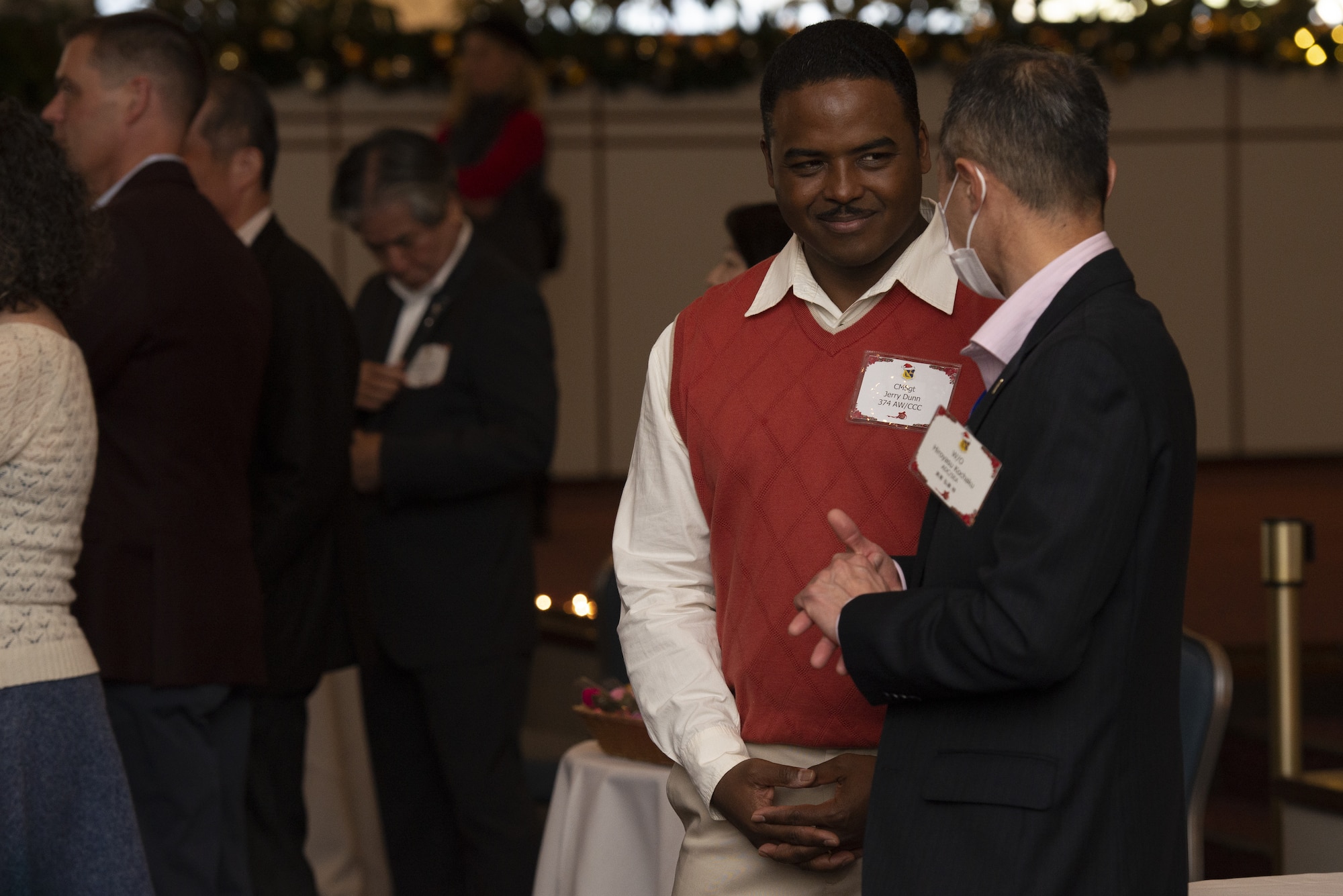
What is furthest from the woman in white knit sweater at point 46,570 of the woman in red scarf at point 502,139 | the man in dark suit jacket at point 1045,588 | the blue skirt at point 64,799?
the woman in red scarf at point 502,139

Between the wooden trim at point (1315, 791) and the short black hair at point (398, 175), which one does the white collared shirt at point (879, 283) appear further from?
the wooden trim at point (1315, 791)

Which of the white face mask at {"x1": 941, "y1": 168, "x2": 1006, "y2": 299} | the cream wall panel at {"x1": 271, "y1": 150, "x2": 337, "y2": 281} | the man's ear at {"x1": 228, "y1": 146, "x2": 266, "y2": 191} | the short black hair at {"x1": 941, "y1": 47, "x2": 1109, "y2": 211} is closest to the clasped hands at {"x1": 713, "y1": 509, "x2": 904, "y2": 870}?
the white face mask at {"x1": 941, "y1": 168, "x2": 1006, "y2": 299}

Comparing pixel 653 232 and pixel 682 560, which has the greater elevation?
pixel 653 232

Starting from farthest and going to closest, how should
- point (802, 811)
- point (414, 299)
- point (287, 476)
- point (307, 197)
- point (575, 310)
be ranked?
1. point (575, 310)
2. point (307, 197)
3. point (414, 299)
4. point (287, 476)
5. point (802, 811)

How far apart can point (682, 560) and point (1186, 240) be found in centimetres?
663

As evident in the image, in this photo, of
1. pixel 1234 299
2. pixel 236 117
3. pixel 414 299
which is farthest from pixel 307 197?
pixel 1234 299

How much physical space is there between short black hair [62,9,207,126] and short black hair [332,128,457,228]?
494mm

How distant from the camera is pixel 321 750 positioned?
12.1 ft

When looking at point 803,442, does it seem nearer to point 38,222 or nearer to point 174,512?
point 38,222

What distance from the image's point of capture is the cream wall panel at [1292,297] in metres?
7.58

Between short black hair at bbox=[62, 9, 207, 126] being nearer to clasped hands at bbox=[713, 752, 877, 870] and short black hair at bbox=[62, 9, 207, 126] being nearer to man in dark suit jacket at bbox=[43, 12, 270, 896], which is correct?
man in dark suit jacket at bbox=[43, 12, 270, 896]

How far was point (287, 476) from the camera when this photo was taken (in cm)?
264

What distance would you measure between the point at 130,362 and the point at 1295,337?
6790 mm

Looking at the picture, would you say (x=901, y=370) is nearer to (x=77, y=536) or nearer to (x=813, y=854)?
(x=813, y=854)
